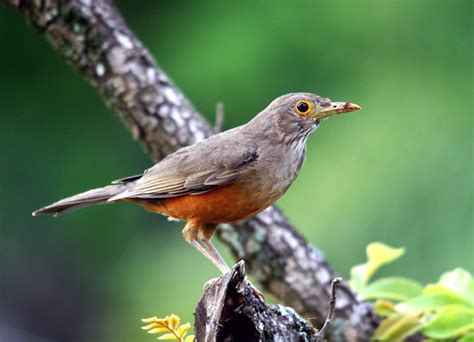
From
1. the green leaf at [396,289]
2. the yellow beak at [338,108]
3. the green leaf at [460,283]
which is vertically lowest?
the green leaf at [460,283]

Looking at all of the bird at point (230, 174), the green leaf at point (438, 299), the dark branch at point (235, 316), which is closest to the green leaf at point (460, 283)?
the green leaf at point (438, 299)

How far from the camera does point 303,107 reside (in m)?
5.71

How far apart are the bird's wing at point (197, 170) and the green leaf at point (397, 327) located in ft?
4.17

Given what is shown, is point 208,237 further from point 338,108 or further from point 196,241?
point 338,108

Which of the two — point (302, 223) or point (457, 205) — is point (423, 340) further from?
point (302, 223)

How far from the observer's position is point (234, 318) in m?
4.08

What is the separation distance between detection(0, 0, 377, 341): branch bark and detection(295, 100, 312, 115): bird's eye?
941 mm

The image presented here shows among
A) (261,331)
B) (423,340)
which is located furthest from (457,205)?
(261,331)

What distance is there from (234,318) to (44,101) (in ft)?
36.7

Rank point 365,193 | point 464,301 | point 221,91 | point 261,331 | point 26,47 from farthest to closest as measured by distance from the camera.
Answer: point 26,47 → point 221,91 → point 365,193 → point 464,301 → point 261,331

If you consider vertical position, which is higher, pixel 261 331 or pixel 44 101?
pixel 44 101

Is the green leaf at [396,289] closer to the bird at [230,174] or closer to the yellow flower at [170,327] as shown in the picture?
the bird at [230,174]

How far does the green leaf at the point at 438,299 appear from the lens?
4840mm

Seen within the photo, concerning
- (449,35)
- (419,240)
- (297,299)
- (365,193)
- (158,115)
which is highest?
(449,35)
